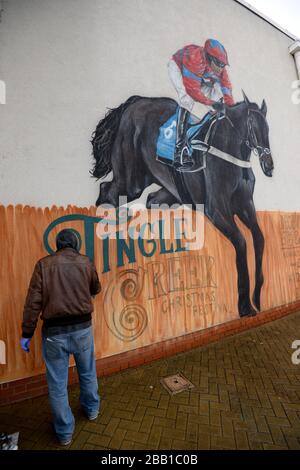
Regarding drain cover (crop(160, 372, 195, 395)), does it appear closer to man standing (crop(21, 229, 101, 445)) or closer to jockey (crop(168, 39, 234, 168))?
man standing (crop(21, 229, 101, 445))

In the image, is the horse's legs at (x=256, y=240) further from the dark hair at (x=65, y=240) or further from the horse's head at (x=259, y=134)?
the dark hair at (x=65, y=240)

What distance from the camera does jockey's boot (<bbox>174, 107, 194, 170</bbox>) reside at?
482 cm

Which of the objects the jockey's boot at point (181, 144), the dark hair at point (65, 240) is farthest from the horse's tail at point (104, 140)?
the dark hair at point (65, 240)

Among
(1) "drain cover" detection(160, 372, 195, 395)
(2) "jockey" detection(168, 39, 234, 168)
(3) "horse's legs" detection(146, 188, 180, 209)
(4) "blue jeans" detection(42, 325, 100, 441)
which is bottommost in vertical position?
(1) "drain cover" detection(160, 372, 195, 395)

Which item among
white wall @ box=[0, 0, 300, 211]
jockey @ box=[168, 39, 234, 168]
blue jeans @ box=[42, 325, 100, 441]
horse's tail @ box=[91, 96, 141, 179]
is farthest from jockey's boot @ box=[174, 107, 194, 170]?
blue jeans @ box=[42, 325, 100, 441]

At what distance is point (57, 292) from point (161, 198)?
8.49 ft

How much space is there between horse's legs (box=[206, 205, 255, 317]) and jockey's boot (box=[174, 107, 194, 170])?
108cm

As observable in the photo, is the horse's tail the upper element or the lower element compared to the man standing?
upper

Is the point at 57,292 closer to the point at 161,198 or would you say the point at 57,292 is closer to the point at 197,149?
the point at 161,198

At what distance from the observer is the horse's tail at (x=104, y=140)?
398 centimetres

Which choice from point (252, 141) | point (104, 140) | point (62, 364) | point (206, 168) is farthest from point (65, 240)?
point (252, 141)

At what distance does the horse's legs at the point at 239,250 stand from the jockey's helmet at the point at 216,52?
11.0ft

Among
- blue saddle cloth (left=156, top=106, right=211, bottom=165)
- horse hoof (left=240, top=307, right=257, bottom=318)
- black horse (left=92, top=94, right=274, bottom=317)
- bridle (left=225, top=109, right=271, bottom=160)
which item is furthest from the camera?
bridle (left=225, top=109, right=271, bottom=160)

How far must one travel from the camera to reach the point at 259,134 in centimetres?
626
